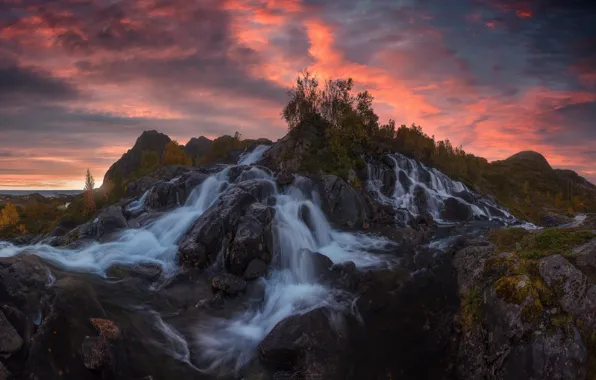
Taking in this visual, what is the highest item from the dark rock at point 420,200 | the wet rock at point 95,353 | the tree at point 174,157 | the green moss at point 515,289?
the tree at point 174,157

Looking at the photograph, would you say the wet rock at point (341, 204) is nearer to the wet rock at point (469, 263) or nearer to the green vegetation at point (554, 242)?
the wet rock at point (469, 263)

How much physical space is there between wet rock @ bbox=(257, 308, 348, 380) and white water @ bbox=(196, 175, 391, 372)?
148cm

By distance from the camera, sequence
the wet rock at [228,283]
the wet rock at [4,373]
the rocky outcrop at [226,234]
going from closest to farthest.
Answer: the wet rock at [4,373] < the wet rock at [228,283] < the rocky outcrop at [226,234]

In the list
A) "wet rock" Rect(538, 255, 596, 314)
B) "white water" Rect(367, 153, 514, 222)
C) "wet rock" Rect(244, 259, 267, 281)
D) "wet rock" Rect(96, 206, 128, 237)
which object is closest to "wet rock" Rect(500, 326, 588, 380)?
"wet rock" Rect(538, 255, 596, 314)

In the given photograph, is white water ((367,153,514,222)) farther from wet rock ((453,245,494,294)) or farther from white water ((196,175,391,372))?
wet rock ((453,245,494,294))

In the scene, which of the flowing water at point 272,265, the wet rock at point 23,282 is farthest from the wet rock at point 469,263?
the wet rock at point 23,282

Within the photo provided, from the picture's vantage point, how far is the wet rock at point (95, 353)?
11.9 meters

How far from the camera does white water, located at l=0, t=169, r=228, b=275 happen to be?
885 inches

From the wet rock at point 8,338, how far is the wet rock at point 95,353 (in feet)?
6.77

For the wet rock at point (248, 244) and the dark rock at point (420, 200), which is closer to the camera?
the wet rock at point (248, 244)

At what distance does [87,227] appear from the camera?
111 feet

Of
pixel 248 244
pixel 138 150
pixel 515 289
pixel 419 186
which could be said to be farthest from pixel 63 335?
pixel 138 150

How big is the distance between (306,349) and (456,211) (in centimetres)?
4346

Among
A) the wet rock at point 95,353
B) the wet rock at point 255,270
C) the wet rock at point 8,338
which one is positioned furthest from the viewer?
the wet rock at point 255,270
